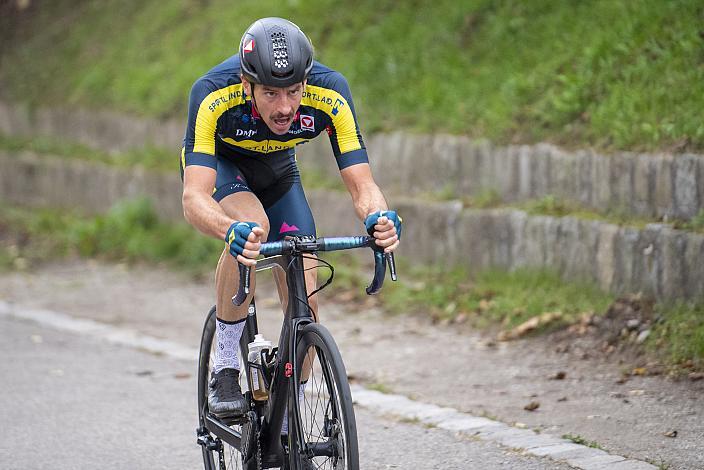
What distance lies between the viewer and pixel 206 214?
438cm

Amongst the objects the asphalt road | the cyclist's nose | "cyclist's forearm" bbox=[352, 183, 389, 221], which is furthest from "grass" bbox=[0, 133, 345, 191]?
the cyclist's nose

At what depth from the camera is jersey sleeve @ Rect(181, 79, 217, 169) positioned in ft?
15.1

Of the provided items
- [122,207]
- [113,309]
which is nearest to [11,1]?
[122,207]

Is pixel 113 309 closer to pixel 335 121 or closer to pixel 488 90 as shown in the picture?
pixel 488 90

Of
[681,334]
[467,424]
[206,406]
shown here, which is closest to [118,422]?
[206,406]

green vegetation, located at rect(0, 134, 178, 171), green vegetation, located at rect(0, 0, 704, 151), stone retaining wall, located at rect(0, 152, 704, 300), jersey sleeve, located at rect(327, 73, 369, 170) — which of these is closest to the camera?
jersey sleeve, located at rect(327, 73, 369, 170)

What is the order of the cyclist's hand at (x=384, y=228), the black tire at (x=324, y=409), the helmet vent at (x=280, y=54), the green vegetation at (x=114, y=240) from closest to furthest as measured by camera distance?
the black tire at (x=324, y=409) → the cyclist's hand at (x=384, y=228) → the helmet vent at (x=280, y=54) → the green vegetation at (x=114, y=240)

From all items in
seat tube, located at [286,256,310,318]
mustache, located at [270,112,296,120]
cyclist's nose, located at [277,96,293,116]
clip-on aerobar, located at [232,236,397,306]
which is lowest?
seat tube, located at [286,256,310,318]

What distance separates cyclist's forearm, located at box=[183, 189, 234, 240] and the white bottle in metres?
0.51

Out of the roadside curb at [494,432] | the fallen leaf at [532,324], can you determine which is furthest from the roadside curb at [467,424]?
the fallen leaf at [532,324]

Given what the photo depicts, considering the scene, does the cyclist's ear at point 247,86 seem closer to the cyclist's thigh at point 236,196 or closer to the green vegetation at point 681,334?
the cyclist's thigh at point 236,196

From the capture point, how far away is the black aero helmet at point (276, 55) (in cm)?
438

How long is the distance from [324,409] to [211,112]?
1.35 meters

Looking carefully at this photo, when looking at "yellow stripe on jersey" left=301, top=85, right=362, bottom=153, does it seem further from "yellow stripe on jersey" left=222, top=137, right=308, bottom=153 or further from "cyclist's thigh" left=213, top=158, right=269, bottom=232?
"cyclist's thigh" left=213, top=158, right=269, bottom=232
